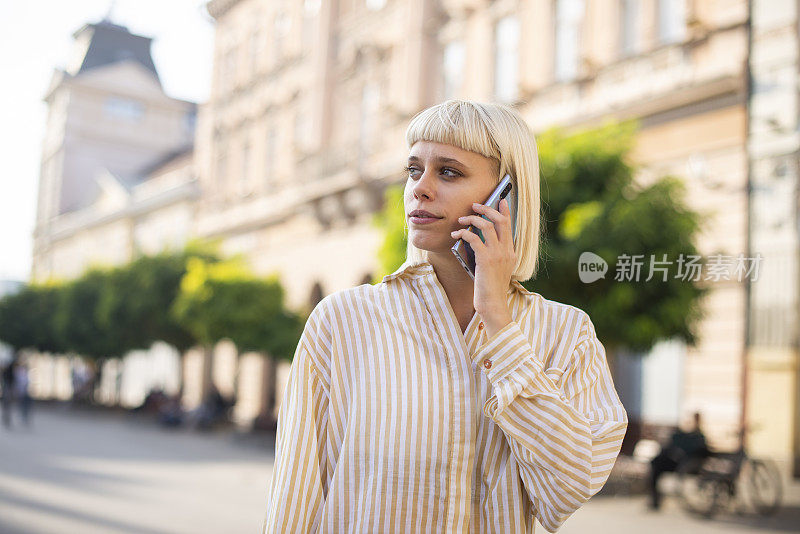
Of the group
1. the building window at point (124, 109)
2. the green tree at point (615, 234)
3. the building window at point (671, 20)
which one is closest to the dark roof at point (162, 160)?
the building window at point (124, 109)

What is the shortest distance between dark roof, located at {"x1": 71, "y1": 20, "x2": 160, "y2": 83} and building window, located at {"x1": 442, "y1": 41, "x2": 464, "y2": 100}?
9740 millimetres

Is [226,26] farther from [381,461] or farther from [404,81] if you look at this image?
[381,461]

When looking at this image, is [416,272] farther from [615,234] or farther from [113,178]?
[113,178]

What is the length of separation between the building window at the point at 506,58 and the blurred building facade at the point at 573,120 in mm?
51

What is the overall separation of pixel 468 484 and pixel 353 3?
2861cm

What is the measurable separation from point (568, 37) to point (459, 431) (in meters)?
19.1

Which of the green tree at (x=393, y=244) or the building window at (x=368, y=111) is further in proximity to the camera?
the building window at (x=368, y=111)

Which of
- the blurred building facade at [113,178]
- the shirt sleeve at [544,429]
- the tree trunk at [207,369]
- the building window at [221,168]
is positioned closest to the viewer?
the shirt sleeve at [544,429]

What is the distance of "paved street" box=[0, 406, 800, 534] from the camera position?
9094mm

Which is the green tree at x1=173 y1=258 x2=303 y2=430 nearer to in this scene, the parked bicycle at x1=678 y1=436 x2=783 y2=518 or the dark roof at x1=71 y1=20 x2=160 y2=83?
the dark roof at x1=71 y1=20 x2=160 y2=83

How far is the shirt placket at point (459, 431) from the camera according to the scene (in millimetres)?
1824

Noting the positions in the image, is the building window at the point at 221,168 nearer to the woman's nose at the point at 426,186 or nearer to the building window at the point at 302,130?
the building window at the point at 302,130

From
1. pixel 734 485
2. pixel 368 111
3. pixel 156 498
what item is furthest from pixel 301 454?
pixel 368 111
